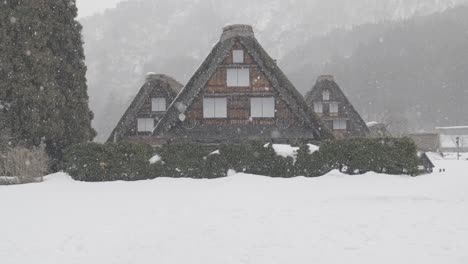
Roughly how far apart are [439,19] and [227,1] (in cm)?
11295

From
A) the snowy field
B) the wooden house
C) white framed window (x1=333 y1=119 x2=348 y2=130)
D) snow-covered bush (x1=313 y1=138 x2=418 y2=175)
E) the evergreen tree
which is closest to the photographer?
the snowy field

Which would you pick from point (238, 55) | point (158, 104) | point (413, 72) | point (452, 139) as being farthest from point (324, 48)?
point (238, 55)

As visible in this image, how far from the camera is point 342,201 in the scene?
9.70 m

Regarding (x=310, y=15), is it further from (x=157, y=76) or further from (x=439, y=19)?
(x=157, y=76)

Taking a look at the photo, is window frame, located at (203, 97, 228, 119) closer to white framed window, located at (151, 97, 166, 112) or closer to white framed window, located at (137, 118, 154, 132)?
white framed window, located at (151, 97, 166, 112)

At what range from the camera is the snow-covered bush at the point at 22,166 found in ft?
46.5

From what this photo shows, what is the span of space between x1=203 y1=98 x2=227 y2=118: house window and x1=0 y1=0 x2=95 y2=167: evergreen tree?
20.1ft

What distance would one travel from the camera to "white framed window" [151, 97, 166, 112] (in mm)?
28484

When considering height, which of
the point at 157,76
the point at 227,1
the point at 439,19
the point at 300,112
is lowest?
the point at 300,112

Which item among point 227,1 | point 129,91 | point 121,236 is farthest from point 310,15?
point 121,236

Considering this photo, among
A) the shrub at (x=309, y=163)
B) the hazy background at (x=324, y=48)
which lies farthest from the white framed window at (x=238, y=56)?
the hazy background at (x=324, y=48)

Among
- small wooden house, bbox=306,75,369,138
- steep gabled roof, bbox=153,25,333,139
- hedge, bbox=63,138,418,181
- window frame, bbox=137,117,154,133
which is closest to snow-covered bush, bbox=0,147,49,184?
hedge, bbox=63,138,418,181

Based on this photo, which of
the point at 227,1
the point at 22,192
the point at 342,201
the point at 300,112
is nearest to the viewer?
the point at 342,201

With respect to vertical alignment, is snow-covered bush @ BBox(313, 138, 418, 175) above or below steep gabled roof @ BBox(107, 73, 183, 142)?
below
